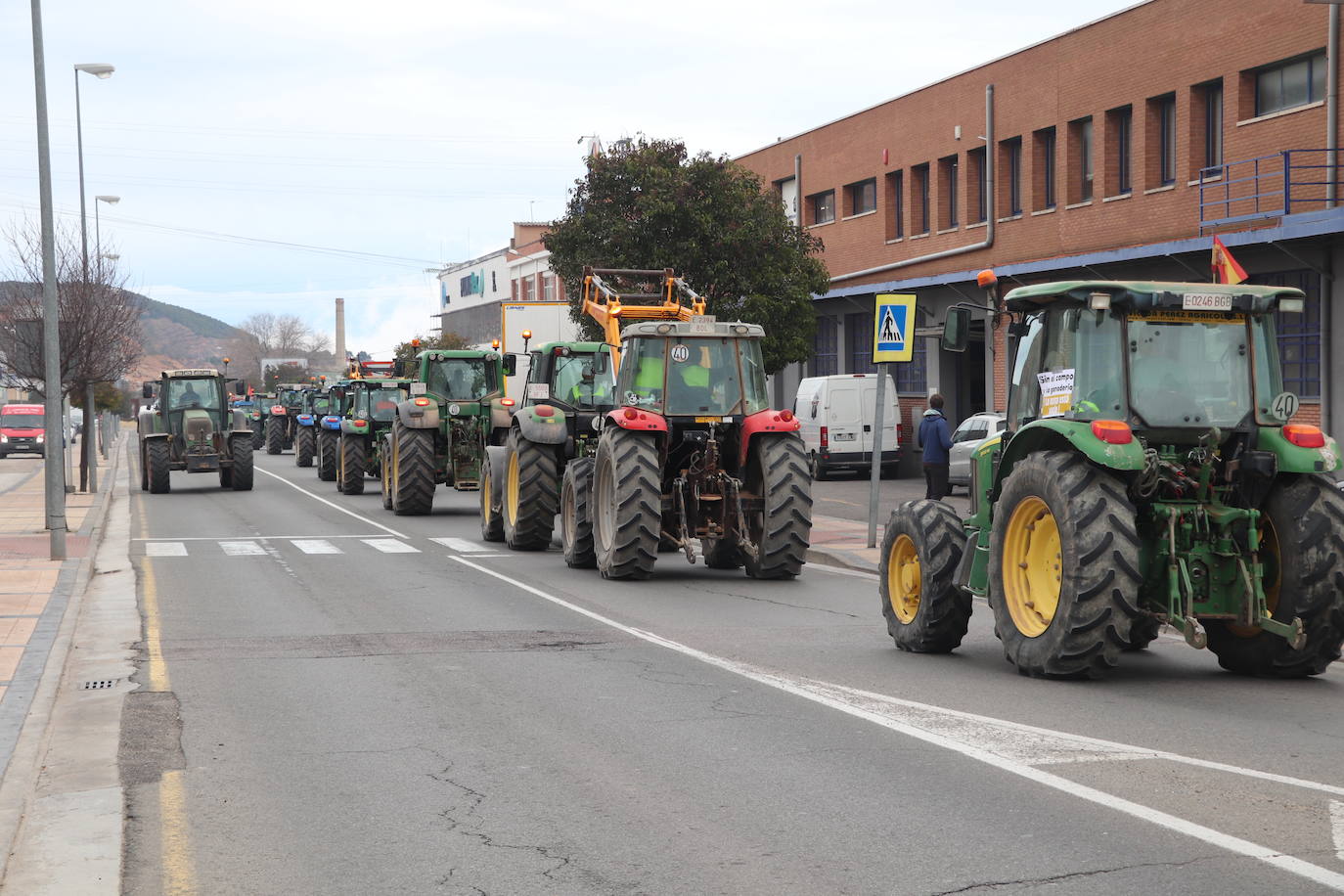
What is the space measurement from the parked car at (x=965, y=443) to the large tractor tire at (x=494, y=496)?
8.47 metres

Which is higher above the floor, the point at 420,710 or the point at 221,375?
the point at 221,375

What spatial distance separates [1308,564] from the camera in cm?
903

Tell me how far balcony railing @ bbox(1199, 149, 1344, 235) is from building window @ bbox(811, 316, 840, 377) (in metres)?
15.4

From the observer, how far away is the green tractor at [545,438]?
1923 centimetres

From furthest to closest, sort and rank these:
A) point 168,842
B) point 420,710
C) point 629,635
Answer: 1. point 629,635
2. point 420,710
3. point 168,842

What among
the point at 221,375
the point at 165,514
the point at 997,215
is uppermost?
the point at 997,215

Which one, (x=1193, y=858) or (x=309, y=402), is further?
(x=309, y=402)

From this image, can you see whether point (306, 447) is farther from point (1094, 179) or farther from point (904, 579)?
point (904, 579)

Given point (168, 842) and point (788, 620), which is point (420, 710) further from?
point (788, 620)

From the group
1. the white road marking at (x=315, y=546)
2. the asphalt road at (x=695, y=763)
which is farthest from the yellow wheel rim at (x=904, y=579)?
the white road marking at (x=315, y=546)

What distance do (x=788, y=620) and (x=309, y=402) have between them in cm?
3961

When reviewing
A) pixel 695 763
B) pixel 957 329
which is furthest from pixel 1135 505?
pixel 695 763

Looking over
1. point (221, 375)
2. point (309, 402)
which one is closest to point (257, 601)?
point (221, 375)

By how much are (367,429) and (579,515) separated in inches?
655
